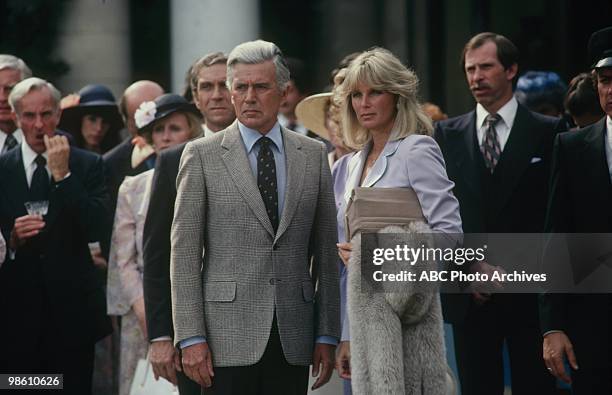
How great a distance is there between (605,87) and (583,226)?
23.0 inches

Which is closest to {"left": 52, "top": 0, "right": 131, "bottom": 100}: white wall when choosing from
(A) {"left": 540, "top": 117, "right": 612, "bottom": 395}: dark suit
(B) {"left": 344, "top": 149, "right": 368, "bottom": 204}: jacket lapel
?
(B) {"left": 344, "top": 149, "right": 368, "bottom": 204}: jacket lapel

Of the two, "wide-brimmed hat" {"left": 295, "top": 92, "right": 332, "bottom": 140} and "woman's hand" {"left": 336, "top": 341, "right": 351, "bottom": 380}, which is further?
A: "wide-brimmed hat" {"left": 295, "top": 92, "right": 332, "bottom": 140}

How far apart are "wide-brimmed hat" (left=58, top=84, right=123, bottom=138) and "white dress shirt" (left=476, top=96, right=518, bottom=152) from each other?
10.5 ft

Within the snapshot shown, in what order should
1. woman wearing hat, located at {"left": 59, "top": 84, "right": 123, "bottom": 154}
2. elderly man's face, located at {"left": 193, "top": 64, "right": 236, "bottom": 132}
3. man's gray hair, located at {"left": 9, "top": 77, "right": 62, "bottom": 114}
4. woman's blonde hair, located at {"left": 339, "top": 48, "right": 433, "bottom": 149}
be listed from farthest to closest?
woman wearing hat, located at {"left": 59, "top": 84, "right": 123, "bottom": 154}
man's gray hair, located at {"left": 9, "top": 77, "right": 62, "bottom": 114}
elderly man's face, located at {"left": 193, "top": 64, "right": 236, "bottom": 132}
woman's blonde hair, located at {"left": 339, "top": 48, "right": 433, "bottom": 149}

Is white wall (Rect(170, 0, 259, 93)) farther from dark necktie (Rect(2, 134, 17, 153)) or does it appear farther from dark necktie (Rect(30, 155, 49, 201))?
dark necktie (Rect(30, 155, 49, 201))

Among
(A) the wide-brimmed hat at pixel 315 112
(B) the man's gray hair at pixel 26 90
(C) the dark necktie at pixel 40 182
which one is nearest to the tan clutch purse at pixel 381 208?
(A) the wide-brimmed hat at pixel 315 112

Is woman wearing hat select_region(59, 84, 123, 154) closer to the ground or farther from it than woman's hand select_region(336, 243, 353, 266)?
farther from it

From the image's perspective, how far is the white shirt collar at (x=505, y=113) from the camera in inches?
276

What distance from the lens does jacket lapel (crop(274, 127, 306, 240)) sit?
5.43 meters

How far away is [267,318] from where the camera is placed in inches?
211

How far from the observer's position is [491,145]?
6.99m

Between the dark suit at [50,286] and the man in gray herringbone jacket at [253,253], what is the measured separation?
6.77 ft

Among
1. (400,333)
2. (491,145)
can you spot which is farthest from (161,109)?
(400,333)

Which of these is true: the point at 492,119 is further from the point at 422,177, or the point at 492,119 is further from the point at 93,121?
the point at 93,121
